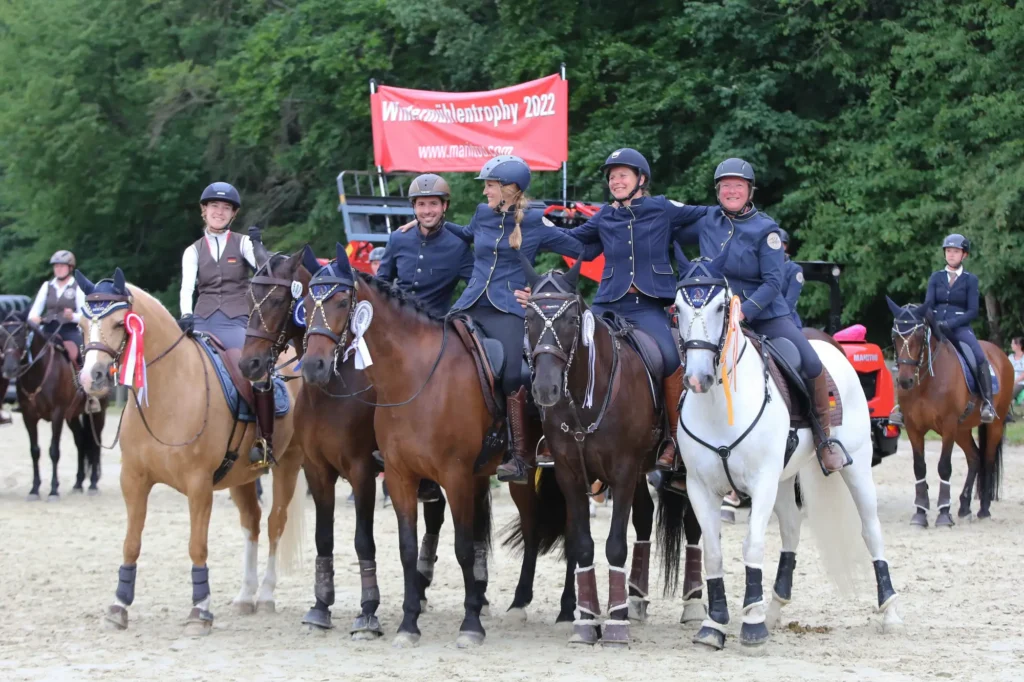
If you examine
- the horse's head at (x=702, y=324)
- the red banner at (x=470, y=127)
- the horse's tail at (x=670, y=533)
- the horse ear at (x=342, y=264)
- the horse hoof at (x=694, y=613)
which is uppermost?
the red banner at (x=470, y=127)

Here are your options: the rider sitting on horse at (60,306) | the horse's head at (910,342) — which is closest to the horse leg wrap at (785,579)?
the horse's head at (910,342)

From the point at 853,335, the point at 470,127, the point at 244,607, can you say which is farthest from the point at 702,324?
the point at 470,127

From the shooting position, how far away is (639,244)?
8.48 meters

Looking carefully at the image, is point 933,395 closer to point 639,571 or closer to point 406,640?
point 639,571

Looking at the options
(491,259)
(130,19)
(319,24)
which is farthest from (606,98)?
(491,259)

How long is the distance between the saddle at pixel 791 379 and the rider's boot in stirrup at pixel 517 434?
140 centimetres

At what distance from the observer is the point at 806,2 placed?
1002 inches

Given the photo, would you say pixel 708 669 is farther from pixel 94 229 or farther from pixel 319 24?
pixel 94 229

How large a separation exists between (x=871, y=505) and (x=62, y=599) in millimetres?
5634

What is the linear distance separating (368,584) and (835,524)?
3019 millimetres

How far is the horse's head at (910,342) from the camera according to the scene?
13609 mm

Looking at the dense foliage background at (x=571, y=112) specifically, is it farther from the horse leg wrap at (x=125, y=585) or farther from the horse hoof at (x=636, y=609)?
the horse leg wrap at (x=125, y=585)

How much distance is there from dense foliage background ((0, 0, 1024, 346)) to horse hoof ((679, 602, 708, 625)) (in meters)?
14.5

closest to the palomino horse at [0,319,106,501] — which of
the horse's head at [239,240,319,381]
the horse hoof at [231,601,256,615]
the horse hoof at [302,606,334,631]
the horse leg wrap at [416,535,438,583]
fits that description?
the horse hoof at [231,601,256,615]
